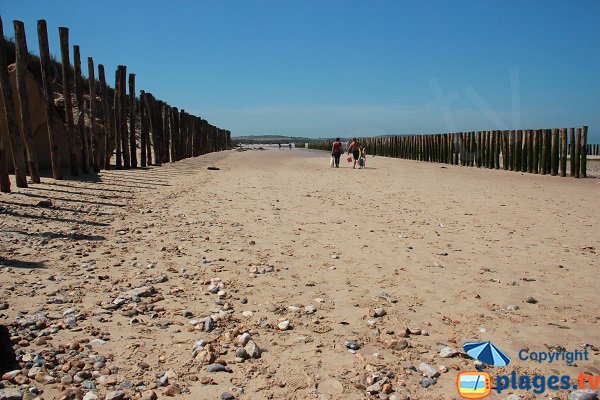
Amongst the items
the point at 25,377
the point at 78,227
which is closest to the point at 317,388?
the point at 25,377

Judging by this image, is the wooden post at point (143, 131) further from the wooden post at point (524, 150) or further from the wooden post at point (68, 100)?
the wooden post at point (524, 150)

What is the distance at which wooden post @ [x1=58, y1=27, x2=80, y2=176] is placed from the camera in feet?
41.1

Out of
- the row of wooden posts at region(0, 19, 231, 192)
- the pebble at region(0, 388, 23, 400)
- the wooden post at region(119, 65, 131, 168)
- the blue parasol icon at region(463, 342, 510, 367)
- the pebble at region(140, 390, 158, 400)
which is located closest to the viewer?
the pebble at region(0, 388, 23, 400)

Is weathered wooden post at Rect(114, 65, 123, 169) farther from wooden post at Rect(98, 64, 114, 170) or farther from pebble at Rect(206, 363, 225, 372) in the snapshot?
pebble at Rect(206, 363, 225, 372)

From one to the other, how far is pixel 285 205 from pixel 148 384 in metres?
6.86

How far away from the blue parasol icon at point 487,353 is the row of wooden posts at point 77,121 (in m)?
8.51

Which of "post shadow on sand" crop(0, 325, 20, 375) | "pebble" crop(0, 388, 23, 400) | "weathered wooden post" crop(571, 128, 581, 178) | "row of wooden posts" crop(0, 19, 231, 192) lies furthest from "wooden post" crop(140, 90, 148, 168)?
"pebble" crop(0, 388, 23, 400)

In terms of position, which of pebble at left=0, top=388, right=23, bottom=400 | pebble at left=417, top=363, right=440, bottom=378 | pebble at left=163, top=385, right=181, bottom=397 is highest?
pebble at left=0, top=388, right=23, bottom=400

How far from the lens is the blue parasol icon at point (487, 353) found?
3.01m

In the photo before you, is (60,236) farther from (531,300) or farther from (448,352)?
(531,300)

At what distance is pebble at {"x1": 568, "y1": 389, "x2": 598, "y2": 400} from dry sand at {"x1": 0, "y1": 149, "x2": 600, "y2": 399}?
0.26 m

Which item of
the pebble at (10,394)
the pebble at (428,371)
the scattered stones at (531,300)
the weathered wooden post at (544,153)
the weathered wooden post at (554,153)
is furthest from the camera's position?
the weathered wooden post at (544,153)

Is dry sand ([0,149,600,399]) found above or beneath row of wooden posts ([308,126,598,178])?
beneath

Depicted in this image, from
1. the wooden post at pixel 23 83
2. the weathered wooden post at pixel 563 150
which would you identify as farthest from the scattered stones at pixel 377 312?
the weathered wooden post at pixel 563 150
